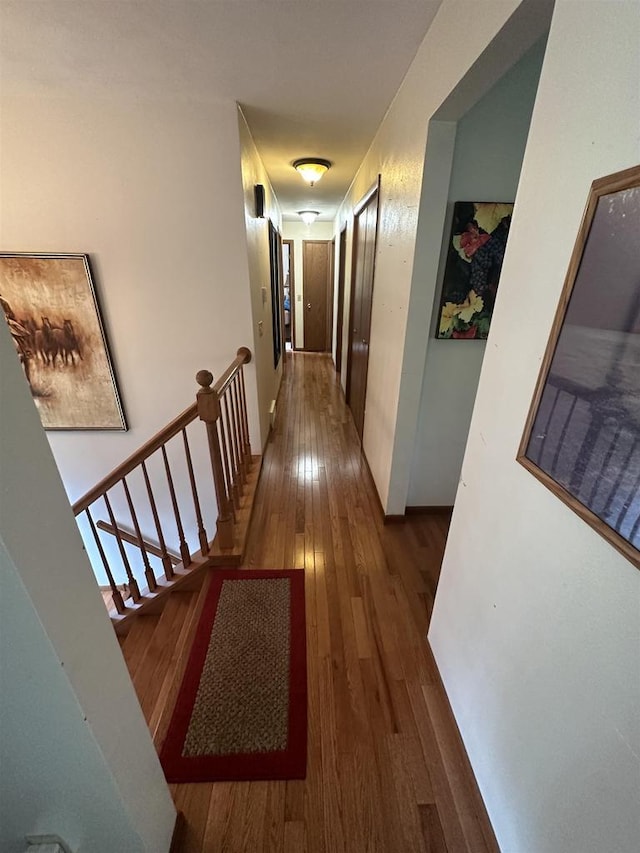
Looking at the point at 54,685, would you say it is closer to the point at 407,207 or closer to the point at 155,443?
the point at 155,443

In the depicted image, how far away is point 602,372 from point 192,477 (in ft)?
5.66

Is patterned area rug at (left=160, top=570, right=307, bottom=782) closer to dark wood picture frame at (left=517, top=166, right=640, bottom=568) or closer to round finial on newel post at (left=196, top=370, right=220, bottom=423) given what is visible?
round finial on newel post at (left=196, top=370, right=220, bottom=423)

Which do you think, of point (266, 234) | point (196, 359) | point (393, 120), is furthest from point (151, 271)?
point (393, 120)

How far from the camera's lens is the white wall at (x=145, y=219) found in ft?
6.79

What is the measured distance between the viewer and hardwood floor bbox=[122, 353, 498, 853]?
1.03 meters

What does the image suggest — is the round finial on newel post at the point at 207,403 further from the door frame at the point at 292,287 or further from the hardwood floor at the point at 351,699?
the door frame at the point at 292,287

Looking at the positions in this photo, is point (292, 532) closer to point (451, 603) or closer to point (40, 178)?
point (451, 603)

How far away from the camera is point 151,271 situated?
94.0 inches

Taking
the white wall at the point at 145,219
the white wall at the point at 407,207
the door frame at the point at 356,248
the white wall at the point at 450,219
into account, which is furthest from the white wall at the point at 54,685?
the door frame at the point at 356,248

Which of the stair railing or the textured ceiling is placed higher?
the textured ceiling

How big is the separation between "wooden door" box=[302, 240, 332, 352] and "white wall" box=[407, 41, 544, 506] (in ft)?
16.3

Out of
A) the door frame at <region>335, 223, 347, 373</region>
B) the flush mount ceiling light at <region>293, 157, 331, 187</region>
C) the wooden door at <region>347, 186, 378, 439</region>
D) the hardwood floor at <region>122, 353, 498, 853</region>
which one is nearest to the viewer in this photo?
the hardwood floor at <region>122, 353, 498, 853</region>

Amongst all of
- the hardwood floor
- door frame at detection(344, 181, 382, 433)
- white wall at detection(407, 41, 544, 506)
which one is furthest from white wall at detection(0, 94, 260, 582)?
white wall at detection(407, 41, 544, 506)

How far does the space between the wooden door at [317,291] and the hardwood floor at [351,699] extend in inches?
199
